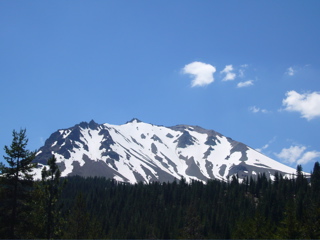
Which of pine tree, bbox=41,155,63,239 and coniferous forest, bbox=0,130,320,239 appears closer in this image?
coniferous forest, bbox=0,130,320,239

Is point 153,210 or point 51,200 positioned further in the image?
point 153,210

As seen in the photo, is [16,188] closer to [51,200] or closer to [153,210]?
[51,200]

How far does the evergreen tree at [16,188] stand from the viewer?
31031 millimetres

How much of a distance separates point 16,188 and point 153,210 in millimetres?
119724

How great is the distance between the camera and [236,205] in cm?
13162

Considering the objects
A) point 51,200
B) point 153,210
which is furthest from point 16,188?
point 153,210

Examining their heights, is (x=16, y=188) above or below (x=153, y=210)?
above

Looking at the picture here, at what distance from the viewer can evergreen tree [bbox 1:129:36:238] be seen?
31.0 meters

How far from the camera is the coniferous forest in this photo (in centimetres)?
3188

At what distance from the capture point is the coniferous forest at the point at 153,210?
31875 millimetres

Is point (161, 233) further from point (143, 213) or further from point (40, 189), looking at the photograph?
point (40, 189)

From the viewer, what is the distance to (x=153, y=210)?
5768 inches

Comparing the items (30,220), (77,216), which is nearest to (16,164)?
(30,220)

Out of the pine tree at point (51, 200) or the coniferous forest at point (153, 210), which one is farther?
the pine tree at point (51, 200)
